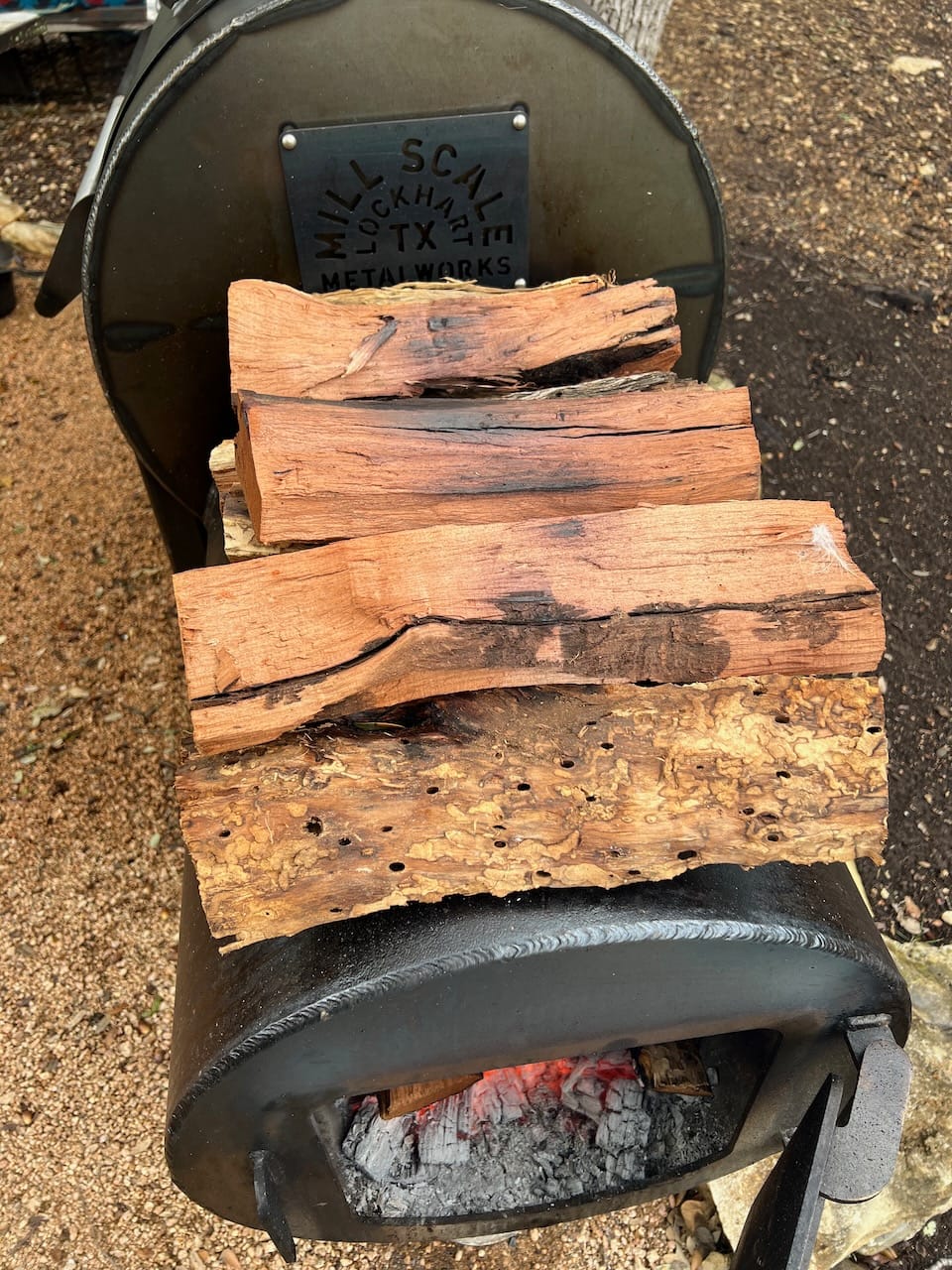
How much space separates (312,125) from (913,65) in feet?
11.0

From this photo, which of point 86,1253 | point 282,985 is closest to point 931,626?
point 282,985

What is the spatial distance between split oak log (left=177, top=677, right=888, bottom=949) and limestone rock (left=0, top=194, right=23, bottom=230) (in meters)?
3.10

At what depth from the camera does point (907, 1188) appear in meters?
1.87

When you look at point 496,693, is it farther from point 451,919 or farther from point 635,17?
point 635,17

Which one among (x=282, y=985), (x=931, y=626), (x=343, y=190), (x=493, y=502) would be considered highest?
(x=343, y=190)

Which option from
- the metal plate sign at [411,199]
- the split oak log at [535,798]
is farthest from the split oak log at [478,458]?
the metal plate sign at [411,199]

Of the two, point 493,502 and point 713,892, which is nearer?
point 713,892

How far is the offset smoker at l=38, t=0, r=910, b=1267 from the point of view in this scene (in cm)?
117

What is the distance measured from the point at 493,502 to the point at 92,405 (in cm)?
220

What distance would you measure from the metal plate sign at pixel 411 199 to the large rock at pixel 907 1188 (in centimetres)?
156

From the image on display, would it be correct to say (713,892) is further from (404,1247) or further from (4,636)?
(4,636)

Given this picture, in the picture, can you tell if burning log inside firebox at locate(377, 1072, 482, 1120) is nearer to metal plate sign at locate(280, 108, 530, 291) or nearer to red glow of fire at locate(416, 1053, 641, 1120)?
red glow of fire at locate(416, 1053, 641, 1120)

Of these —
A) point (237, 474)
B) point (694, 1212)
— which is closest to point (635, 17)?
point (237, 474)

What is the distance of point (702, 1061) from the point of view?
5.34ft
